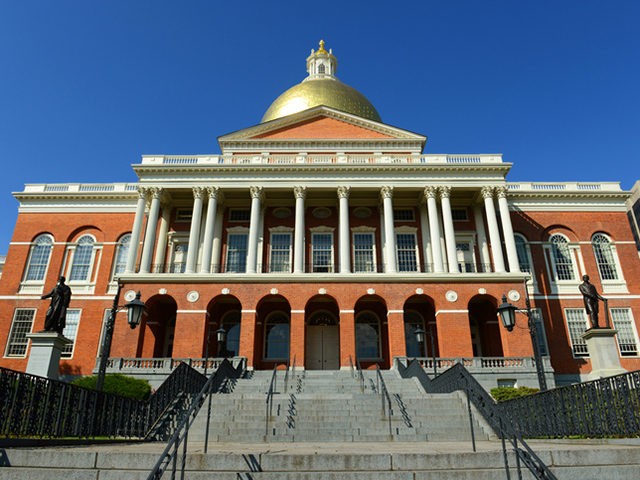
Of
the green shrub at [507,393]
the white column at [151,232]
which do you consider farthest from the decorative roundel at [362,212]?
the green shrub at [507,393]

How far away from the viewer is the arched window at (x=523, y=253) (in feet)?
107

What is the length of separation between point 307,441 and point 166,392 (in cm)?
485

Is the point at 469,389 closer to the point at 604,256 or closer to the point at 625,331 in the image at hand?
the point at 625,331

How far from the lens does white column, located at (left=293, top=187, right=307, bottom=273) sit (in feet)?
97.7

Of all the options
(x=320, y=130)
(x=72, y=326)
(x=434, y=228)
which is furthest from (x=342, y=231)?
(x=72, y=326)

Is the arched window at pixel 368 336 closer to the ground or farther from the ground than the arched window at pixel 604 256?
closer to the ground

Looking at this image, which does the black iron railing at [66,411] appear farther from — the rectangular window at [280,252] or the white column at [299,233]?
the rectangular window at [280,252]

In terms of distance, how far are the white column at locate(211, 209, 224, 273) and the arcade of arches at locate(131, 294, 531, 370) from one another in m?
2.70

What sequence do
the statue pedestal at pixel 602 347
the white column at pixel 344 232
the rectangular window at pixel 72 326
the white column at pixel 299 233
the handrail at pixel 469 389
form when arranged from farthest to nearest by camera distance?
1. the rectangular window at pixel 72 326
2. the white column at pixel 299 233
3. the white column at pixel 344 232
4. the statue pedestal at pixel 602 347
5. the handrail at pixel 469 389

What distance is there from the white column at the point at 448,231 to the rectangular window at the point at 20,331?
28009mm

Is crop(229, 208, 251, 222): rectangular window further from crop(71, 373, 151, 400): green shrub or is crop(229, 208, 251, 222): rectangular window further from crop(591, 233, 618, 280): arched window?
crop(591, 233, 618, 280): arched window

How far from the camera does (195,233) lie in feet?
100

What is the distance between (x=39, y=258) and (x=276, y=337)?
18437 millimetres

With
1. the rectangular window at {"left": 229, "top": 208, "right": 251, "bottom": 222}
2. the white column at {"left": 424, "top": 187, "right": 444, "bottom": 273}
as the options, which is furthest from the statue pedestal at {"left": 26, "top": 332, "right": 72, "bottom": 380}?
the white column at {"left": 424, "top": 187, "right": 444, "bottom": 273}
